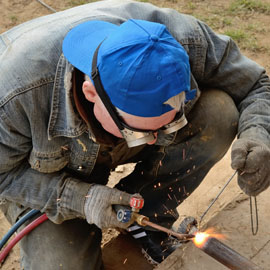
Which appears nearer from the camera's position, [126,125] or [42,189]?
[126,125]

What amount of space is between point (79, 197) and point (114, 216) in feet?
0.72

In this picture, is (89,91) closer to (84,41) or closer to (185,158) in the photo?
(84,41)

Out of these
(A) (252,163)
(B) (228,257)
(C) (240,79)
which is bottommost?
(B) (228,257)

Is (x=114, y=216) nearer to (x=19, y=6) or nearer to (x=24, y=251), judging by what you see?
(x=24, y=251)

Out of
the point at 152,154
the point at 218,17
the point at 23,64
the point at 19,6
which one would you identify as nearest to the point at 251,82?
the point at 152,154

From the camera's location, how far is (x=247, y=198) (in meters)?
2.81

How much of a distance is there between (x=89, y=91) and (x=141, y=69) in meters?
0.28

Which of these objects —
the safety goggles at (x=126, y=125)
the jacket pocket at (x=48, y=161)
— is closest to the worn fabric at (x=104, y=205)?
the jacket pocket at (x=48, y=161)

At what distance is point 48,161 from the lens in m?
2.20

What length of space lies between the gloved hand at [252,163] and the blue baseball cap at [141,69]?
0.60m

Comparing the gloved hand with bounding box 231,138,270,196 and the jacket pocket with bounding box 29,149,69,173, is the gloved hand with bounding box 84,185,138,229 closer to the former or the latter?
the jacket pocket with bounding box 29,149,69,173

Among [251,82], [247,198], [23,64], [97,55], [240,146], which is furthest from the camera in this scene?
[247,198]

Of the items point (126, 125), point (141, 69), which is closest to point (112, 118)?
point (126, 125)

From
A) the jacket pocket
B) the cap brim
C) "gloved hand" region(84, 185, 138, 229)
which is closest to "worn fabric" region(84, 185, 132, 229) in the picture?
"gloved hand" region(84, 185, 138, 229)
